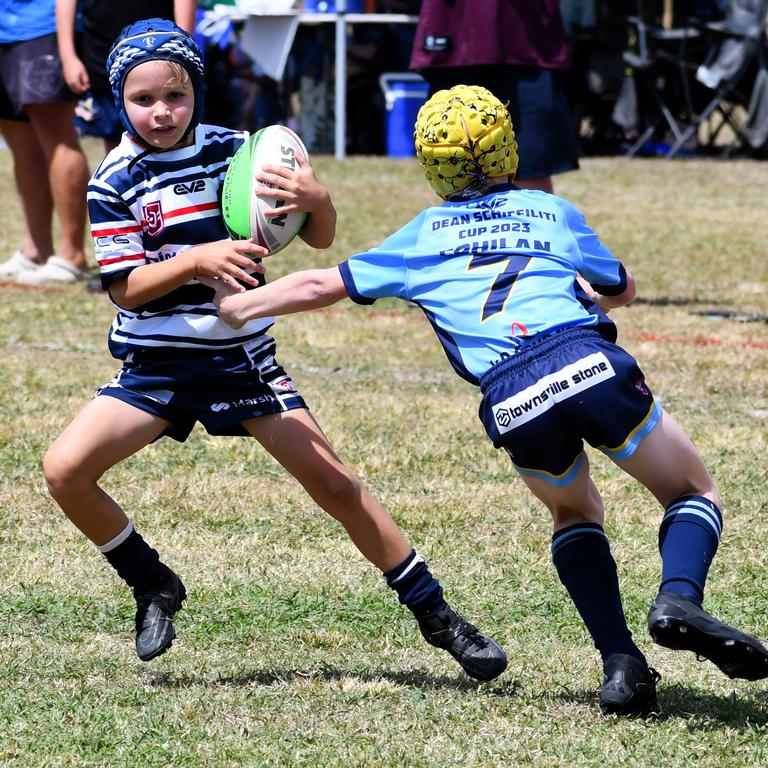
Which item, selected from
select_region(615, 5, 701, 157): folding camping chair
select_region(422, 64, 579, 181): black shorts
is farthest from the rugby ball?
select_region(615, 5, 701, 157): folding camping chair

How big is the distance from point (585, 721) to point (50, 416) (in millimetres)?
3019

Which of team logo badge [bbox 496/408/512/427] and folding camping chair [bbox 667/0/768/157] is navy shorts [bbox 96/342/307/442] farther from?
folding camping chair [bbox 667/0/768/157]

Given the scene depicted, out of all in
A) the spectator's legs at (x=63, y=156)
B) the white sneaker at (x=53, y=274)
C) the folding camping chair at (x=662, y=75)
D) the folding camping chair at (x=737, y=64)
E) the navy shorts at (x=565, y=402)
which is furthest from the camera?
the folding camping chair at (x=662, y=75)

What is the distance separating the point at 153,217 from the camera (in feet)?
10.8

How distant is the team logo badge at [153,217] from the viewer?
3.30 m

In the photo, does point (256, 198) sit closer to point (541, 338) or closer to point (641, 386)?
point (541, 338)

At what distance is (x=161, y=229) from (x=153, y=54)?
0.38 m

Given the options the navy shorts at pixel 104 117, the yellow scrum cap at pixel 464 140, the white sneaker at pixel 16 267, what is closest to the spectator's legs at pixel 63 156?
the navy shorts at pixel 104 117

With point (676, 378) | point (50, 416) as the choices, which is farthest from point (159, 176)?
point (676, 378)

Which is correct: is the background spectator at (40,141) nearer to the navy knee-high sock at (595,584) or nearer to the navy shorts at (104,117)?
the navy shorts at (104,117)

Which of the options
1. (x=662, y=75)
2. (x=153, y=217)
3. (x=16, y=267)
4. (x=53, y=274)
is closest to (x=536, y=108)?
(x=53, y=274)

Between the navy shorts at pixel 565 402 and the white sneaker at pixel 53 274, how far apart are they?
18.5ft

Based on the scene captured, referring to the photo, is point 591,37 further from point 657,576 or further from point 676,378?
point 657,576

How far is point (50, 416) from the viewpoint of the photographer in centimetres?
554
